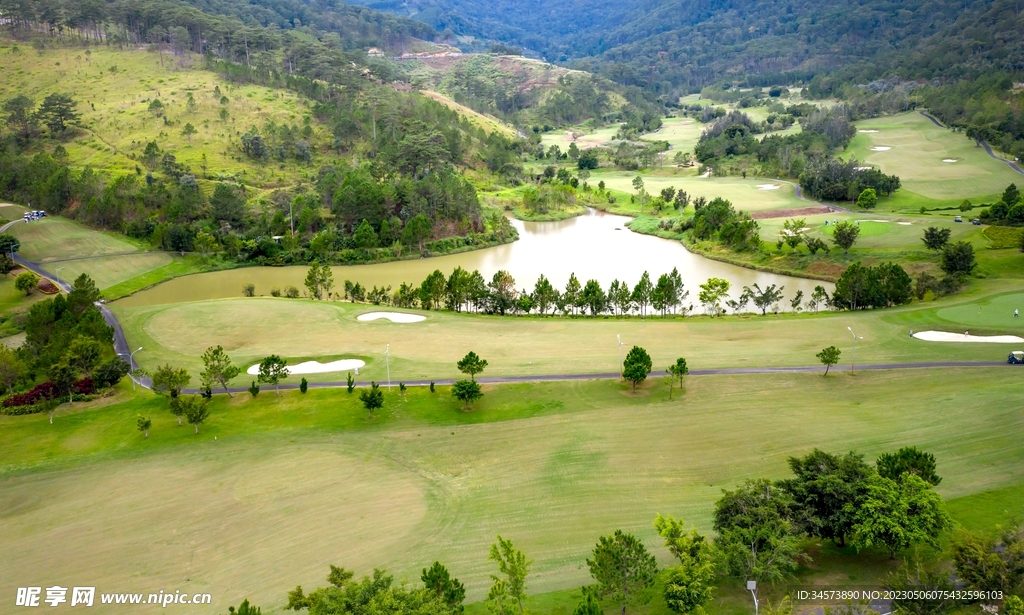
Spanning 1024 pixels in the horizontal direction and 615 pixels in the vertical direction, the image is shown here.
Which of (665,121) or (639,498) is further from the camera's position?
(665,121)

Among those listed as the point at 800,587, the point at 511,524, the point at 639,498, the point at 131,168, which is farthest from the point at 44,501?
the point at 131,168

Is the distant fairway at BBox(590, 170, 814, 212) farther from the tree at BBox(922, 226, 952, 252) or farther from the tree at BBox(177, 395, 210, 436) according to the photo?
the tree at BBox(177, 395, 210, 436)

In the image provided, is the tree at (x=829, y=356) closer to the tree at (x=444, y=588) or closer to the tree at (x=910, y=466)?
the tree at (x=910, y=466)

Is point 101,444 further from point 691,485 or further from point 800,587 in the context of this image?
point 800,587

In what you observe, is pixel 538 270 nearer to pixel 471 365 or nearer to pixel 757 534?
pixel 471 365

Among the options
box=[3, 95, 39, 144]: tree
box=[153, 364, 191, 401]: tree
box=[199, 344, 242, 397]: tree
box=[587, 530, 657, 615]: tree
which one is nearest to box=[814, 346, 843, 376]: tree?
box=[587, 530, 657, 615]: tree

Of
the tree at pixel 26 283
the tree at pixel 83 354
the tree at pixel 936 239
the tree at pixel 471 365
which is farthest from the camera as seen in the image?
the tree at pixel 936 239

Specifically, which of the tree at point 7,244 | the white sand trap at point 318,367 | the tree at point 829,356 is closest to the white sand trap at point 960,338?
the tree at point 829,356
